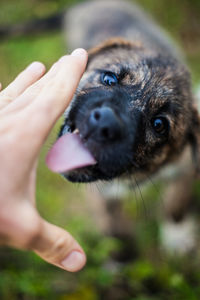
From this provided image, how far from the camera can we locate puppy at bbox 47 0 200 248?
1.92 m

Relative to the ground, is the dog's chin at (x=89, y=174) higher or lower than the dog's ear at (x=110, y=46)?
lower

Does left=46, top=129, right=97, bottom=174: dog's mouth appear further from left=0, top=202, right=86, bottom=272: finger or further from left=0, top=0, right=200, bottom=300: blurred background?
A: left=0, top=0, right=200, bottom=300: blurred background

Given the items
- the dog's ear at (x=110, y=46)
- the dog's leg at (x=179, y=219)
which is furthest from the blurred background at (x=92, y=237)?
the dog's ear at (x=110, y=46)

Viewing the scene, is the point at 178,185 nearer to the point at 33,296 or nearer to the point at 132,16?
the point at 33,296

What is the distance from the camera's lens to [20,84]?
1720mm

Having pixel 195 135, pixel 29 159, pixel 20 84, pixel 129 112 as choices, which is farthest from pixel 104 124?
pixel 195 135

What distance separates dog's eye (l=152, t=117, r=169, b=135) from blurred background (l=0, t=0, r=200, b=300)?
89cm

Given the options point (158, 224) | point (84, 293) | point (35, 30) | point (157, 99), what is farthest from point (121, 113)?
point (35, 30)

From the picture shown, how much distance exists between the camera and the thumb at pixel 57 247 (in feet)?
4.30

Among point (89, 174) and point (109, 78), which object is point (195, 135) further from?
point (89, 174)

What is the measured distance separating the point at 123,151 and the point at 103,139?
0.21 meters

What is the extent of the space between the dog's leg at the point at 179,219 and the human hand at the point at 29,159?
287 cm

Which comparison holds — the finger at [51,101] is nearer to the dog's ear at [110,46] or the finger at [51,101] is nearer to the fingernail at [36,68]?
the fingernail at [36,68]

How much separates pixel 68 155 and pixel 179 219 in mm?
3051
